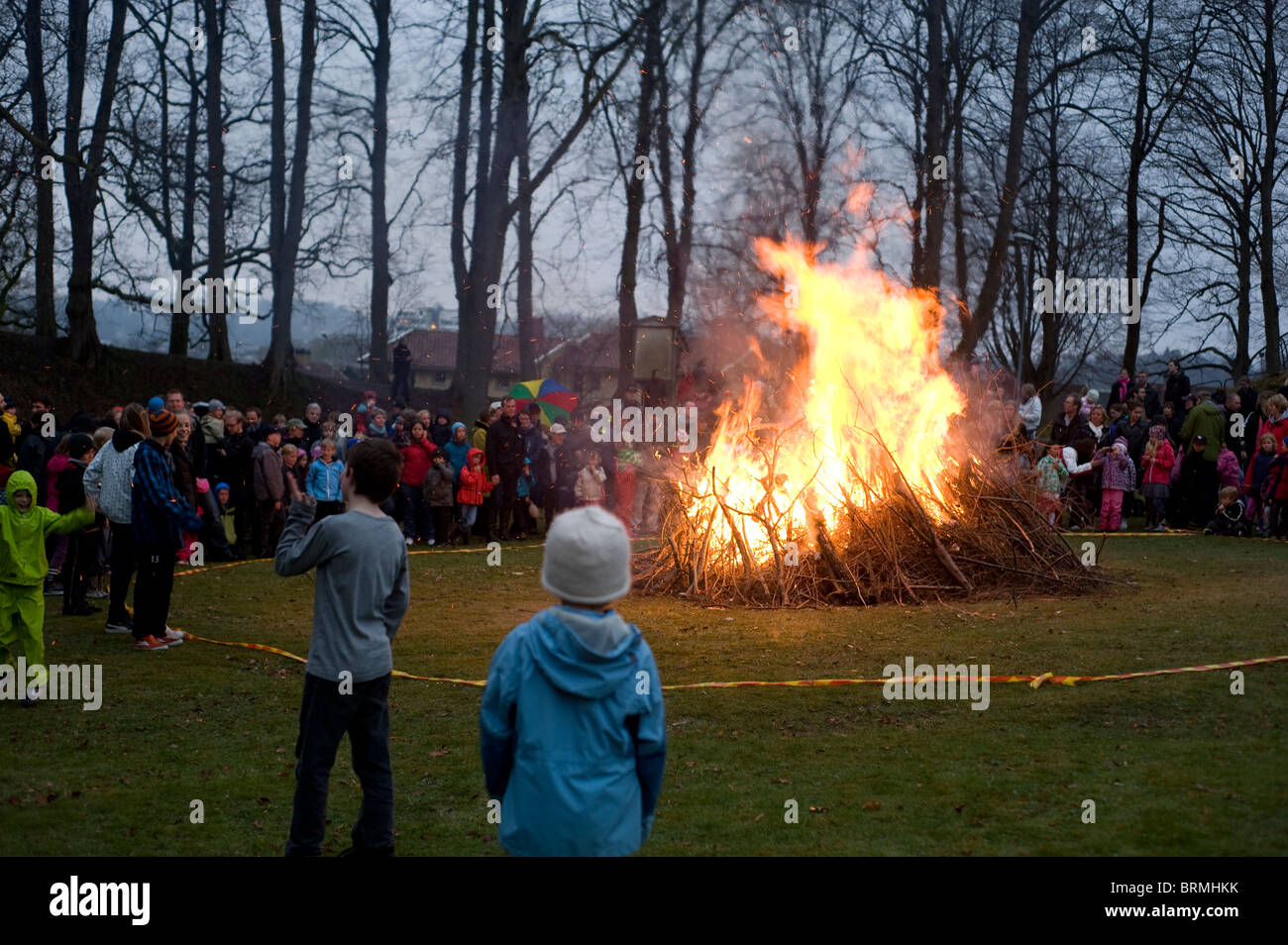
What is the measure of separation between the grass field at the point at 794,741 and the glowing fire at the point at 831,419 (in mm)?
1340

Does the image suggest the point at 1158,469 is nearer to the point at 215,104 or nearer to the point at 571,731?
the point at 571,731

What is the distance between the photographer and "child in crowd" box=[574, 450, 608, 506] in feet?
63.4

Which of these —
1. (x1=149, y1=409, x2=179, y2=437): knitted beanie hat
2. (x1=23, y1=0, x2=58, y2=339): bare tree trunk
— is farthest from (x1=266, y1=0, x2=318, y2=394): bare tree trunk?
(x1=149, y1=409, x2=179, y2=437): knitted beanie hat

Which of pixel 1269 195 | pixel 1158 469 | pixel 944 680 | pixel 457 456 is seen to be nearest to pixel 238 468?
pixel 457 456

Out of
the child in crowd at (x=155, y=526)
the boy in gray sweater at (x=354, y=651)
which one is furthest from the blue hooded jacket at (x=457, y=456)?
the boy in gray sweater at (x=354, y=651)

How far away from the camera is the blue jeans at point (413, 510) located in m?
18.9

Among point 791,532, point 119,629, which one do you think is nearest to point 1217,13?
point 791,532

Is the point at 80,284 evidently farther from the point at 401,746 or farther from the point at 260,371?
the point at 401,746

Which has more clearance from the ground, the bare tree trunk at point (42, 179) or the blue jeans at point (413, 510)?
the bare tree trunk at point (42, 179)

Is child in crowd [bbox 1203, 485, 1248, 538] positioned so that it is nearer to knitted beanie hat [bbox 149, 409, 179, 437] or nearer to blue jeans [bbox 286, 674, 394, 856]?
knitted beanie hat [bbox 149, 409, 179, 437]

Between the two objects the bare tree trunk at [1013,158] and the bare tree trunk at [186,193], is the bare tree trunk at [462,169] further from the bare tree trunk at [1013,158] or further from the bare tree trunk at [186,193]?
the bare tree trunk at [1013,158]

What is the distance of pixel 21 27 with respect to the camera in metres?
21.2

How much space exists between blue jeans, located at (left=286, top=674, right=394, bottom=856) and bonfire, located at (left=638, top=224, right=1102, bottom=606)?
738 cm

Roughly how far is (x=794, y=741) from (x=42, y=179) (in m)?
21.9
